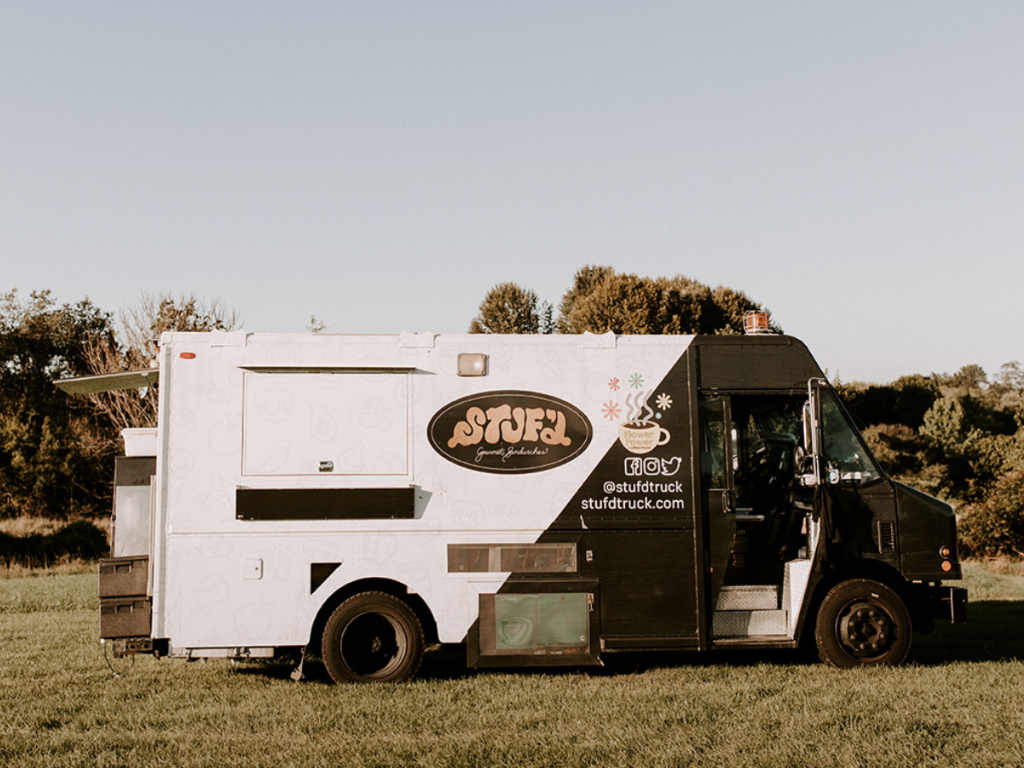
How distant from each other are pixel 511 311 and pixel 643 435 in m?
38.0

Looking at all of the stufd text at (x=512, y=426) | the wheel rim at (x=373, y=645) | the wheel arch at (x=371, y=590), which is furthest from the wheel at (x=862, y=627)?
the wheel rim at (x=373, y=645)

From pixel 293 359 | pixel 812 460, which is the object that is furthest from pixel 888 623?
pixel 293 359

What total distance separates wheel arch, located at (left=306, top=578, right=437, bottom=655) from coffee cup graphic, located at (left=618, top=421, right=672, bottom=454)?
229cm

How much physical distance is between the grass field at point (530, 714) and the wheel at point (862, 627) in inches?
10.5

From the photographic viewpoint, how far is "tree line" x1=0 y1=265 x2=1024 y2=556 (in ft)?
93.2

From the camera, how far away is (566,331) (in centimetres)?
4269

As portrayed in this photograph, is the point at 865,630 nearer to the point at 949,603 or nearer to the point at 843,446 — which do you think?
the point at 949,603

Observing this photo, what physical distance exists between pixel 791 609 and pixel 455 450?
11.1ft

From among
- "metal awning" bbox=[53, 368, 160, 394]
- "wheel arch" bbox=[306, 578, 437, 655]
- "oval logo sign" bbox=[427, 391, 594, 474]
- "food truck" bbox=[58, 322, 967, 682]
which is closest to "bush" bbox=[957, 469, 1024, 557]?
→ "food truck" bbox=[58, 322, 967, 682]

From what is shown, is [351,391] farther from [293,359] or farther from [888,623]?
[888,623]

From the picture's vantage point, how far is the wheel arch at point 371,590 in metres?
8.20

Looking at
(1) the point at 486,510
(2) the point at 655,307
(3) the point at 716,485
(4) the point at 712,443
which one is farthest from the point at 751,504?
(2) the point at 655,307

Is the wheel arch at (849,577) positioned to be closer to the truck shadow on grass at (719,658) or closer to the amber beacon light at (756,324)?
the truck shadow on grass at (719,658)

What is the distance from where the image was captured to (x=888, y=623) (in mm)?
8609
